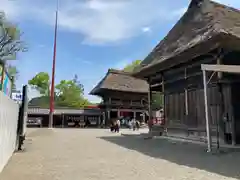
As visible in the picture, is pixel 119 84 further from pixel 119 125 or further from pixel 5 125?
pixel 5 125

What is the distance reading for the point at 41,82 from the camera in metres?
50.1

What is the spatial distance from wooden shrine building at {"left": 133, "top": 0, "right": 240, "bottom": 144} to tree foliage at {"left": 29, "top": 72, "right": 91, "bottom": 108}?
116 feet

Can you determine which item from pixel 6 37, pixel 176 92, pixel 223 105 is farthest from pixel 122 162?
pixel 6 37

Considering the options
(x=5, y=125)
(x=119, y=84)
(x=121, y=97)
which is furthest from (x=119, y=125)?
(x=5, y=125)

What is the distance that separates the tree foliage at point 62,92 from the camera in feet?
163

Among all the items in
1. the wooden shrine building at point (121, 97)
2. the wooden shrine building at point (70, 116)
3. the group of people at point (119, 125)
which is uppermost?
the wooden shrine building at point (121, 97)

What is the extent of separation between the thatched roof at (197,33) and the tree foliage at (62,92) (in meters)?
35.0

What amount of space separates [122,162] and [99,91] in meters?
30.1

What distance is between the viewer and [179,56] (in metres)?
11.7

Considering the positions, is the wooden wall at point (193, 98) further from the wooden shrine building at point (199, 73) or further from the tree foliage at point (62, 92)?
the tree foliage at point (62, 92)

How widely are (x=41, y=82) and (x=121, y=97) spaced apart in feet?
66.5

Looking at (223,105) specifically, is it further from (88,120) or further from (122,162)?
(88,120)

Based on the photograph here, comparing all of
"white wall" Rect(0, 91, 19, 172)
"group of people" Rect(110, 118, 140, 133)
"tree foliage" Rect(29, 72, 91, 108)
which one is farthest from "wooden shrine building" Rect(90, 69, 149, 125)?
"white wall" Rect(0, 91, 19, 172)

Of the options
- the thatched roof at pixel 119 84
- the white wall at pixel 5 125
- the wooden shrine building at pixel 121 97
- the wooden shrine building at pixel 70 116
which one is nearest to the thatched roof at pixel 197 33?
the white wall at pixel 5 125
